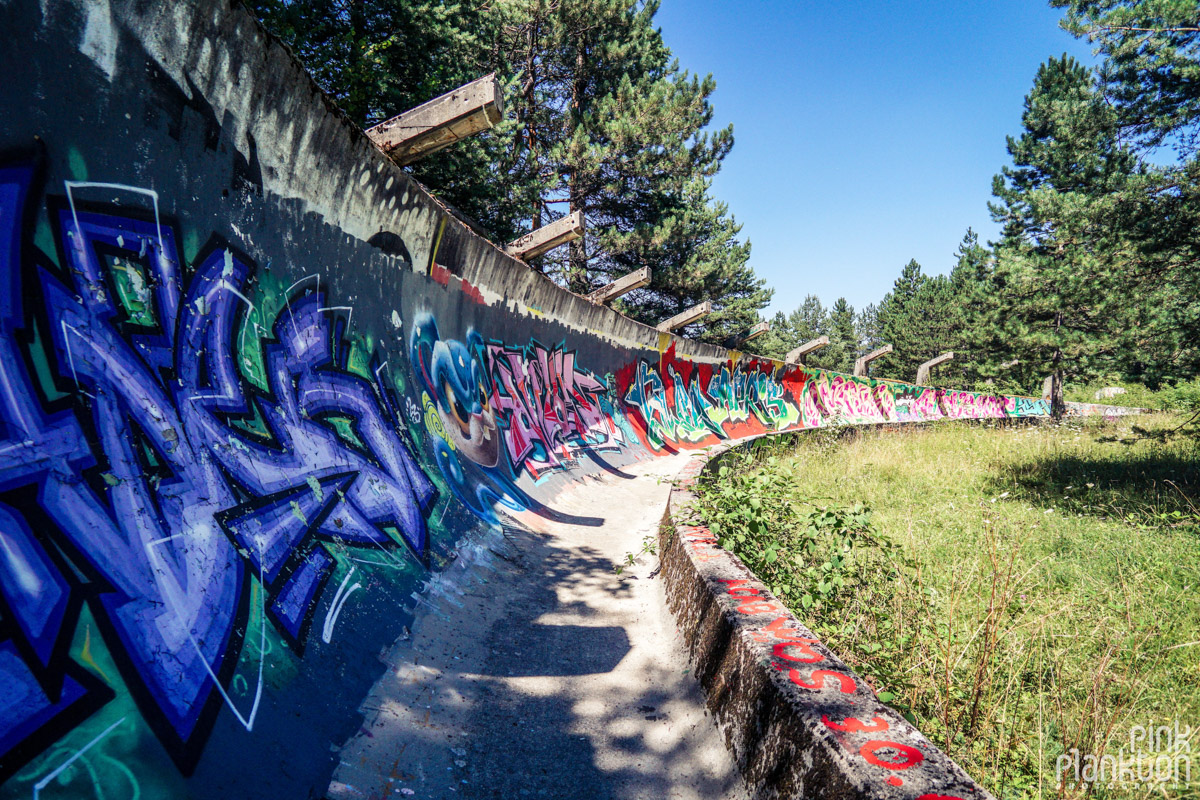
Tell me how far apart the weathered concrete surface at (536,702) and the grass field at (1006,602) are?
0.88 metres

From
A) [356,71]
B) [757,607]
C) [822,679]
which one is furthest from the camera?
[356,71]

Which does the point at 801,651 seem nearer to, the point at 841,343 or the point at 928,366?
the point at 928,366

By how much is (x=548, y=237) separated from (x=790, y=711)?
7.40 m

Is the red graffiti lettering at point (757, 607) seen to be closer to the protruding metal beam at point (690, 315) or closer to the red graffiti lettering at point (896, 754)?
the red graffiti lettering at point (896, 754)

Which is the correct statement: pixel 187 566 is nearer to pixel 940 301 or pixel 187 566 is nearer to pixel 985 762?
pixel 985 762

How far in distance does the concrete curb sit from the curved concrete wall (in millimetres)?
1651

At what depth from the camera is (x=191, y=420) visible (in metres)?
2.35

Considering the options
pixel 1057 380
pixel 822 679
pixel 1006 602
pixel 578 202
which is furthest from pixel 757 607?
pixel 1057 380

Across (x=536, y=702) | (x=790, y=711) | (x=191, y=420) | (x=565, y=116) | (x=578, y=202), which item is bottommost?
(x=536, y=702)

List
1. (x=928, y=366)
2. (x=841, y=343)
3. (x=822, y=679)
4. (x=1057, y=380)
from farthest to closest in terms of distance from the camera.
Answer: (x=841, y=343) → (x=928, y=366) → (x=1057, y=380) → (x=822, y=679)

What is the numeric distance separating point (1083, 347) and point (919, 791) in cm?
2707

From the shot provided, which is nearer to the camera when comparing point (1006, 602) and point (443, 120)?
point (1006, 602)

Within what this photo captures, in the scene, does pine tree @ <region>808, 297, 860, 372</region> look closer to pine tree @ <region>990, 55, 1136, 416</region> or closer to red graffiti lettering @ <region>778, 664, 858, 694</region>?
pine tree @ <region>990, 55, 1136, 416</region>

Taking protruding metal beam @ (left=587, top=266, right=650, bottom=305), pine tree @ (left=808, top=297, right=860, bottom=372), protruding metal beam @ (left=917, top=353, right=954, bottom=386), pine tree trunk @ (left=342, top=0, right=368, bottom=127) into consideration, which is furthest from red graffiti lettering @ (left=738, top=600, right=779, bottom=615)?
pine tree @ (left=808, top=297, right=860, bottom=372)
